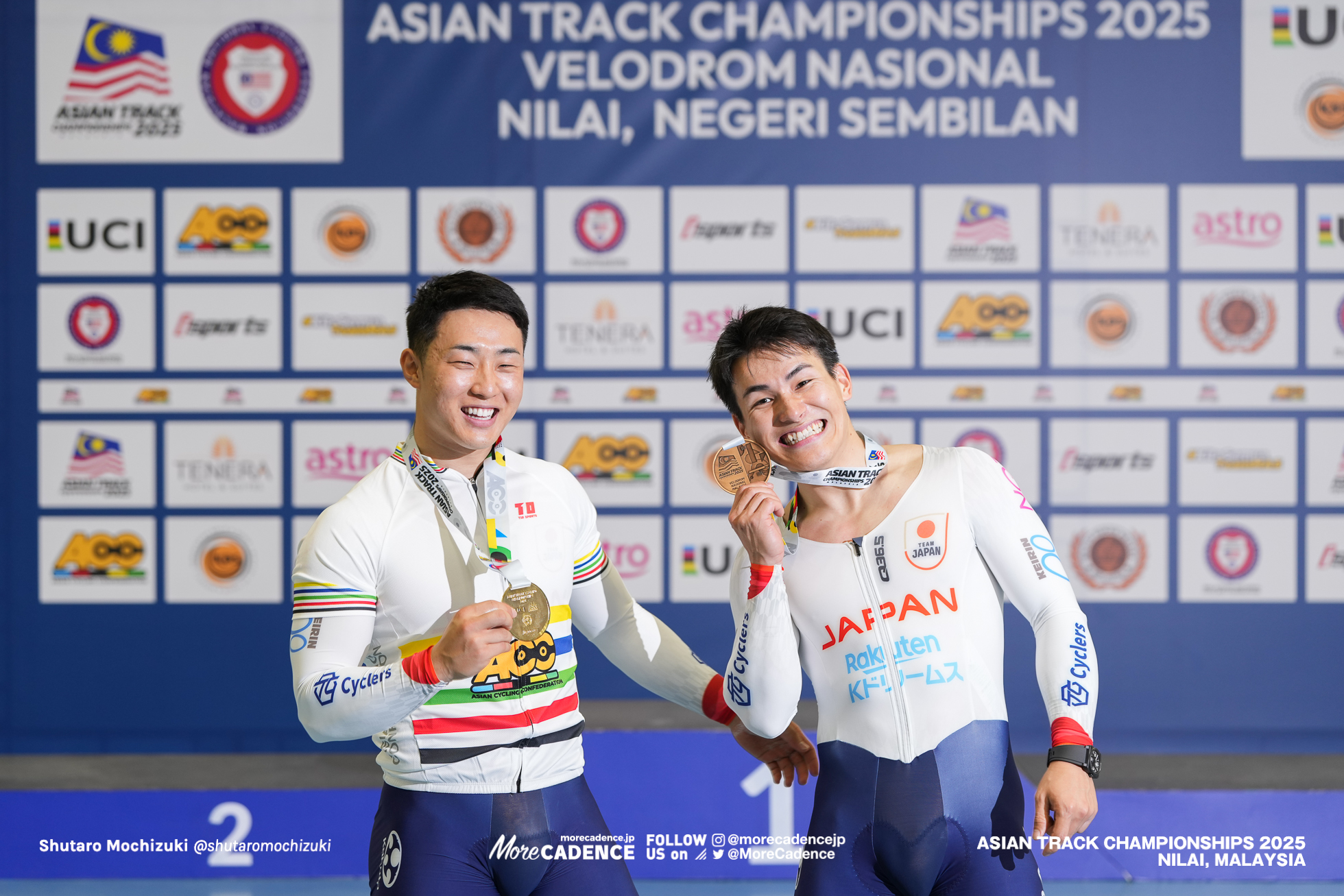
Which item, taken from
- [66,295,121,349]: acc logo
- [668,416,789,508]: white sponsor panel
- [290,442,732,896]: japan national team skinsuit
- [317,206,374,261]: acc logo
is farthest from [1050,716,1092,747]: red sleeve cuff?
[66,295,121,349]: acc logo

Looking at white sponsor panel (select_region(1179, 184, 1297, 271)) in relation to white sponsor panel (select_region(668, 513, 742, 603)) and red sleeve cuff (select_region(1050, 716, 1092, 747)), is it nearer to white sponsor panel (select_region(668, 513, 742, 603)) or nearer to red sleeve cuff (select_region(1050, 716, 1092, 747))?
white sponsor panel (select_region(668, 513, 742, 603))

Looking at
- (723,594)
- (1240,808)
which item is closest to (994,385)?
(723,594)

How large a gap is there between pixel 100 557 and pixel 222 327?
1.16 m

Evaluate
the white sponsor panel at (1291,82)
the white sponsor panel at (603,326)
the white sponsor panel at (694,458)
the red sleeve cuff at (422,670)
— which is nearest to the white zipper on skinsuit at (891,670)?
the red sleeve cuff at (422,670)

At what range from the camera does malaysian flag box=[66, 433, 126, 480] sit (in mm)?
4438

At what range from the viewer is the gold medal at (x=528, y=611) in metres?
1.54

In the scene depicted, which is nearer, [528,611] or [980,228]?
[528,611]

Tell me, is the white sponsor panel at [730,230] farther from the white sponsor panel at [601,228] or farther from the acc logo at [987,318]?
the acc logo at [987,318]

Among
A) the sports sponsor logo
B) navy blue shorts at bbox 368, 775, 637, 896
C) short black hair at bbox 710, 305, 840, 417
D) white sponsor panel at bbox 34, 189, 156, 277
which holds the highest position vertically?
white sponsor panel at bbox 34, 189, 156, 277

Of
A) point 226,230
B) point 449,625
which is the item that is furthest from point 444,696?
point 226,230

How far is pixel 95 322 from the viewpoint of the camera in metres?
4.44

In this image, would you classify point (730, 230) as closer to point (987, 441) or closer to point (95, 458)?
point (987, 441)

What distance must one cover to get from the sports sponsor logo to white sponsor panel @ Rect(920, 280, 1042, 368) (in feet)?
9.19

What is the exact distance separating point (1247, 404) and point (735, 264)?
2.28 metres
